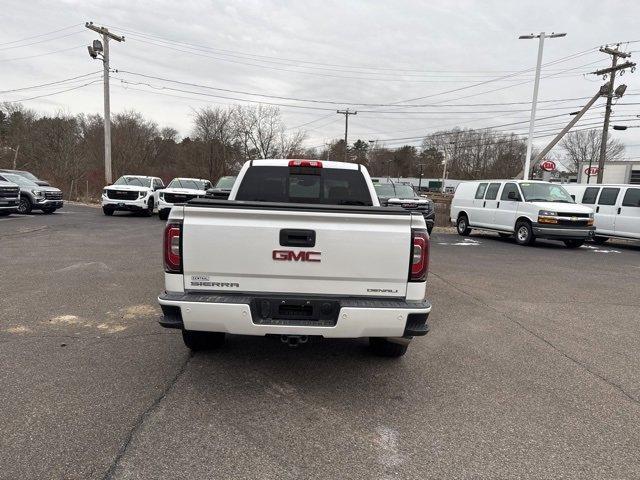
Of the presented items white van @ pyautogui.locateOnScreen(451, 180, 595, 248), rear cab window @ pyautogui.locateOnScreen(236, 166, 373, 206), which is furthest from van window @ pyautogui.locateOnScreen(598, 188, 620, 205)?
rear cab window @ pyautogui.locateOnScreen(236, 166, 373, 206)

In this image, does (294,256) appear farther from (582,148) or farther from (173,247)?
(582,148)

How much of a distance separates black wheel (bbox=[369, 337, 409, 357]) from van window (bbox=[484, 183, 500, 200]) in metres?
12.5

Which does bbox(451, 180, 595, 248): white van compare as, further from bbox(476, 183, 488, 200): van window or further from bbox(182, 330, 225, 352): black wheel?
bbox(182, 330, 225, 352): black wheel

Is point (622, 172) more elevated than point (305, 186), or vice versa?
point (622, 172)

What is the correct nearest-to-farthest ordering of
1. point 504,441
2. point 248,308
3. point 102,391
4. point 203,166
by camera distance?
point 504,441
point 248,308
point 102,391
point 203,166

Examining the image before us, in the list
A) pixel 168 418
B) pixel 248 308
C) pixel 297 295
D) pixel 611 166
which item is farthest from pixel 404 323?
pixel 611 166

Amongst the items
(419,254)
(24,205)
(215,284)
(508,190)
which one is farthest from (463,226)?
(24,205)

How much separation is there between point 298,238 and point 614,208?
14819 millimetres

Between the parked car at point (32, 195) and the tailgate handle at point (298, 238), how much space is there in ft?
60.8

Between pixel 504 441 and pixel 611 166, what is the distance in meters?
65.2

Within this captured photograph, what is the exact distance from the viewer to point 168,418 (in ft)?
10.4

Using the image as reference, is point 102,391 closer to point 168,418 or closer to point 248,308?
point 168,418

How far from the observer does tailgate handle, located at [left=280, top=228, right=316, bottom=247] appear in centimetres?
337

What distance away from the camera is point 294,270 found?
3.41 m
